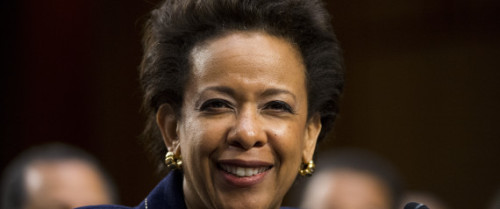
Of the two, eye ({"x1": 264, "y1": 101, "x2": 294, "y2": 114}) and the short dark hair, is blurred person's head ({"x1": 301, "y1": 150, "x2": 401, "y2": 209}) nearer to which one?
the short dark hair

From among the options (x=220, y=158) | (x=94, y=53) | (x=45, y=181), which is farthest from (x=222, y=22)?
(x=94, y=53)

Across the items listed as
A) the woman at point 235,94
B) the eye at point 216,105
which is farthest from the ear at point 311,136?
the eye at point 216,105

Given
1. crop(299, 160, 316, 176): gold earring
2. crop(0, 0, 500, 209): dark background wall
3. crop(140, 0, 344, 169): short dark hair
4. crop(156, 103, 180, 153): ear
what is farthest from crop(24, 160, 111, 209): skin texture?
crop(0, 0, 500, 209): dark background wall

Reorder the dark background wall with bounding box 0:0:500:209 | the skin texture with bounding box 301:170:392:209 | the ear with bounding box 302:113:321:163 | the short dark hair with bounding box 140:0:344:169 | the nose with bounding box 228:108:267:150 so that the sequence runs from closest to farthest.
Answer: the nose with bounding box 228:108:267:150
the short dark hair with bounding box 140:0:344:169
the ear with bounding box 302:113:321:163
the skin texture with bounding box 301:170:392:209
the dark background wall with bounding box 0:0:500:209

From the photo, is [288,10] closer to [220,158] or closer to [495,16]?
[220,158]

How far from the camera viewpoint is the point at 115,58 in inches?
240

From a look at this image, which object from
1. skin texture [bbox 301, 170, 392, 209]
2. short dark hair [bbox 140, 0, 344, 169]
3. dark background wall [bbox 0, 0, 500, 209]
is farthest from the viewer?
dark background wall [bbox 0, 0, 500, 209]

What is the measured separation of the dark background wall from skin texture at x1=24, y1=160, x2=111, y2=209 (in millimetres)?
1934

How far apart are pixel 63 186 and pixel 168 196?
140 cm

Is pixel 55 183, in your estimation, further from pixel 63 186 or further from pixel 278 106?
pixel 278 106

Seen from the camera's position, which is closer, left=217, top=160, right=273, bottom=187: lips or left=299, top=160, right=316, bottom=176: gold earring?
left=217, top=160, right=273, bottom=187: lips

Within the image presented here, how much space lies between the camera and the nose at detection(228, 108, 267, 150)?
2289 millimetres

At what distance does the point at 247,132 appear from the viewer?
2289 mm

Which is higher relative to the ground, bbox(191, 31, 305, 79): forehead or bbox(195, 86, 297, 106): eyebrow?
bbox(191, 31, 305, 79): forehead
